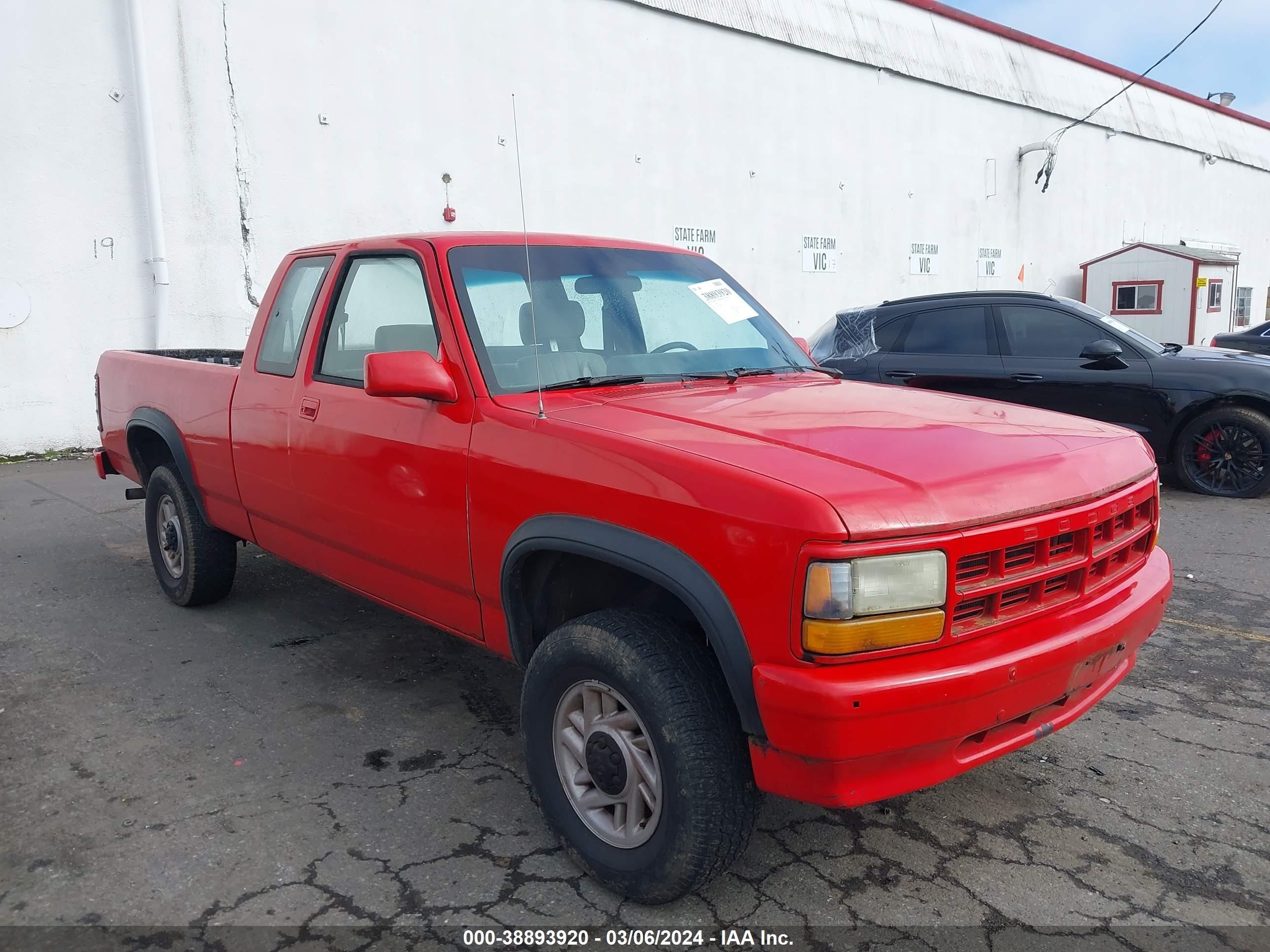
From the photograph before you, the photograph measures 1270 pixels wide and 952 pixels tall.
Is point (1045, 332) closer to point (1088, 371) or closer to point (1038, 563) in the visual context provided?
point (1088, 371)

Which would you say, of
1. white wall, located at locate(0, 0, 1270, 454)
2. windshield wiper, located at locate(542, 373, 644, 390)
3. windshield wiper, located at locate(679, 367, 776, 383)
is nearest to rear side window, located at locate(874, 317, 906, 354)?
windshield wiper, located at locate(679, 367, 776, 383)

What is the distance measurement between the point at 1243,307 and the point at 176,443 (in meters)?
29.1

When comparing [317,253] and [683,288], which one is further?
[317,253]

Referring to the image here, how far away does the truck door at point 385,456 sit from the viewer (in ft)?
10.1

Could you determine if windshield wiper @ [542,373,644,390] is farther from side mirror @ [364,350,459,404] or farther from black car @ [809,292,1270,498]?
black car @ [809,292,1270,498]

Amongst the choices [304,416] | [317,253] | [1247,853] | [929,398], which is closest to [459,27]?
[317,253]

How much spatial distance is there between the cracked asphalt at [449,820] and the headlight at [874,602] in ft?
2.77

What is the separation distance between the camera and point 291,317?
4.13 m

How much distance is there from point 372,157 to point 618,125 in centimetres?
383

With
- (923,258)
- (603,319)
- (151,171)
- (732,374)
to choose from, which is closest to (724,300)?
(732,374)

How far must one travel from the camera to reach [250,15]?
10.3m

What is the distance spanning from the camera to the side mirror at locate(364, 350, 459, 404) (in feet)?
9.63

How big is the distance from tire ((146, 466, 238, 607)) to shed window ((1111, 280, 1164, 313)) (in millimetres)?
19477

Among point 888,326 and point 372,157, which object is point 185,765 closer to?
point 888,326
